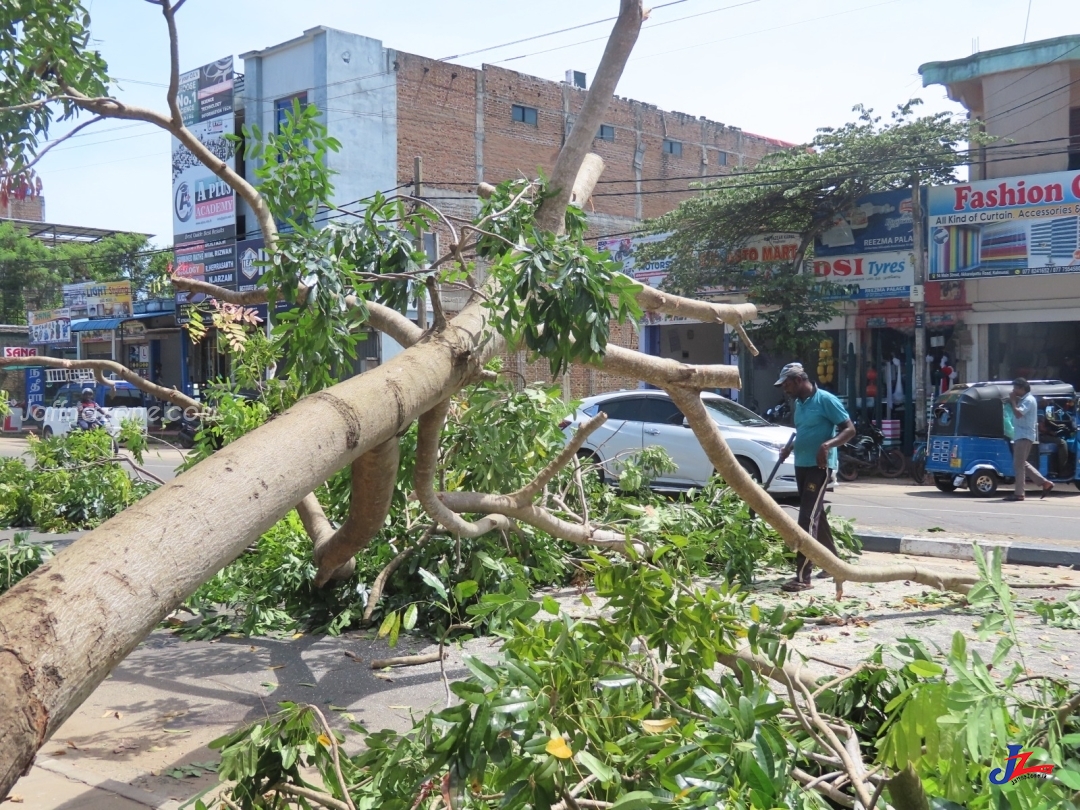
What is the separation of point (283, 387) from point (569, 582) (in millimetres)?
2906

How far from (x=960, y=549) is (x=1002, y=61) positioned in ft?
49.3

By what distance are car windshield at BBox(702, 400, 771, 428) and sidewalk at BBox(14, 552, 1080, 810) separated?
246 inches

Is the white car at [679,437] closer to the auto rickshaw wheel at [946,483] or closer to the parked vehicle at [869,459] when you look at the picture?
the auto rickshaw wheel at [946,483]

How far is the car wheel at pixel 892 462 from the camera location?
18.5 m

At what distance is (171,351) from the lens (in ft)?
119

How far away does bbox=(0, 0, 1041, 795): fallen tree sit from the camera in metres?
1.91

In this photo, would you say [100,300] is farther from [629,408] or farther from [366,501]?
[366,501]

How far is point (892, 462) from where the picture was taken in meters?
18.5

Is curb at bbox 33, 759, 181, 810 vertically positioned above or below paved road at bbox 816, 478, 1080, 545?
above

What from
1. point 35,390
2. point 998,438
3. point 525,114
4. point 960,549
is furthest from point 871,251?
point 35,390

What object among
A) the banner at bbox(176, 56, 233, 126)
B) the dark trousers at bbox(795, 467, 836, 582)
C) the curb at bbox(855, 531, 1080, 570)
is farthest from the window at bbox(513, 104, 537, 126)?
the dark trousers at bbox(795, 467, 836, 582)

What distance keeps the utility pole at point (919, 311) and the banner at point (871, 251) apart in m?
0.21

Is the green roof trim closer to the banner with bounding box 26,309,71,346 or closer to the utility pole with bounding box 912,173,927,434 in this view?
the utility pole with bounding box 912,173,927,434

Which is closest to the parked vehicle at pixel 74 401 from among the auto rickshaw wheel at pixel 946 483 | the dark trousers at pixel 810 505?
the auto rickshaw wheel at pixel 946 483
